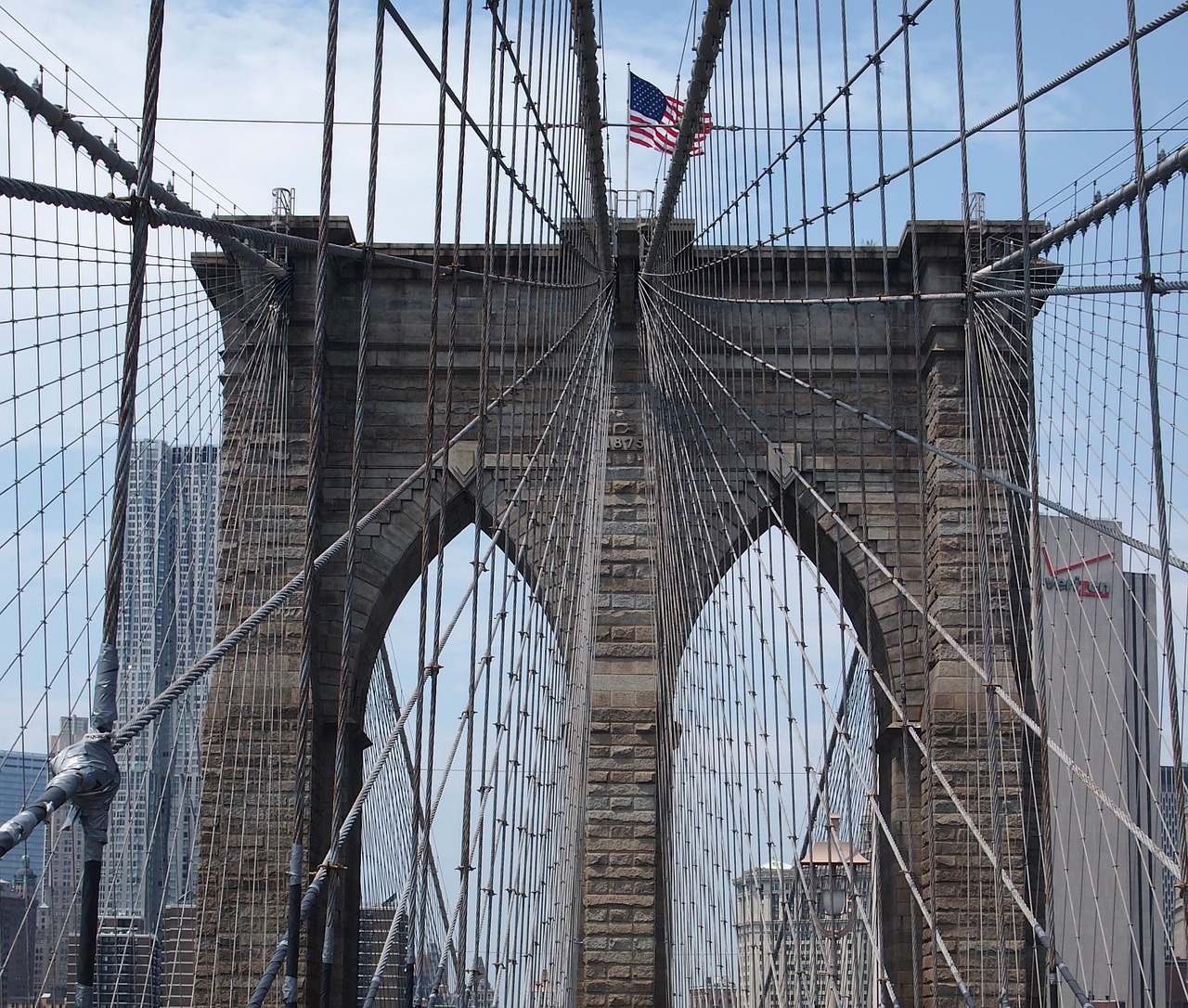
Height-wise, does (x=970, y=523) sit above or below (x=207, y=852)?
above

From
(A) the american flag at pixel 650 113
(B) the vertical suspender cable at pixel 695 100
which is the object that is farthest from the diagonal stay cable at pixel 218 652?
(A) the american flag at pixel 650 113

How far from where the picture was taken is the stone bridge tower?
11758mm

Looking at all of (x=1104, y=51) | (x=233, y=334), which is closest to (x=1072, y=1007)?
(x=233, y=334)

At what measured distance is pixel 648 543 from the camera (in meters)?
12.4

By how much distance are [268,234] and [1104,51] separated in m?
5.26

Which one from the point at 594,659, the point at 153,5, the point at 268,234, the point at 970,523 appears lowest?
the point at 153,5

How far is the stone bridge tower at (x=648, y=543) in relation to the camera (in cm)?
1176

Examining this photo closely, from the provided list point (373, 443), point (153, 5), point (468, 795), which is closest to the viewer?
point (153, 5)

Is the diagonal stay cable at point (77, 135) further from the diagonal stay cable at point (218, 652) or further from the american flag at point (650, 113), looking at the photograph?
the american flag at point (650, 113)

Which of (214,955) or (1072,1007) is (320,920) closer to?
(214,955)

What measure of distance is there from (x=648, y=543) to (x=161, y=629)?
341 cm

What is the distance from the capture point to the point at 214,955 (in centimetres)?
1184

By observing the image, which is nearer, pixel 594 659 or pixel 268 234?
pixel 268 234

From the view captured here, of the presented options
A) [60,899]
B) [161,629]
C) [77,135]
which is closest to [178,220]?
[77,135]
